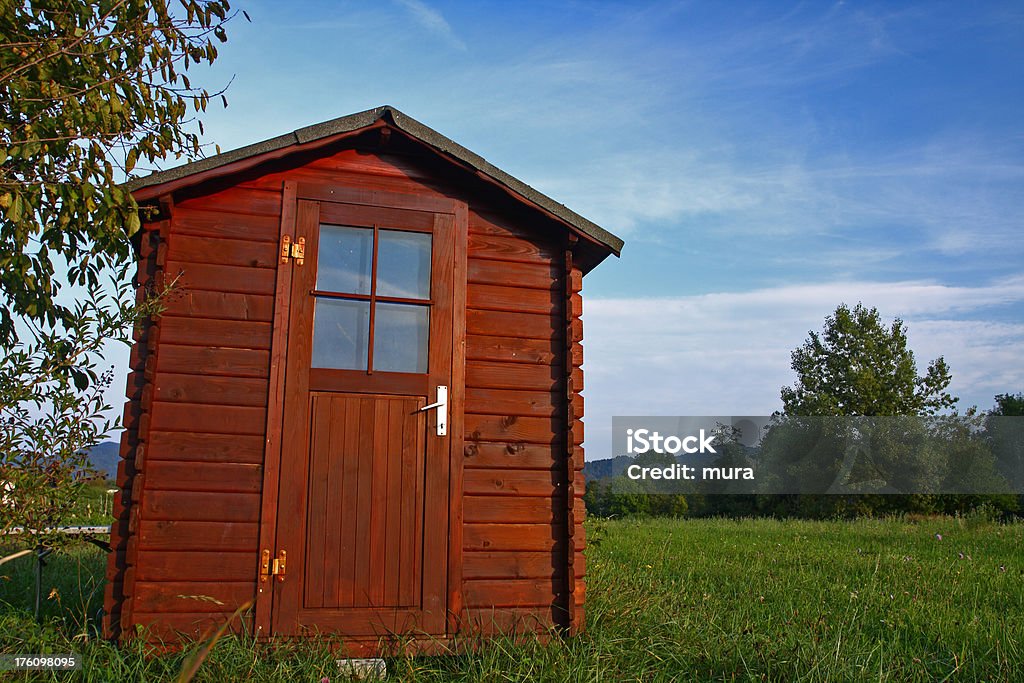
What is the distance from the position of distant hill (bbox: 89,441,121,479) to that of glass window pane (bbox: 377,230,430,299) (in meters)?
2.05

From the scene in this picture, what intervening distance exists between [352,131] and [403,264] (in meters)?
1.01

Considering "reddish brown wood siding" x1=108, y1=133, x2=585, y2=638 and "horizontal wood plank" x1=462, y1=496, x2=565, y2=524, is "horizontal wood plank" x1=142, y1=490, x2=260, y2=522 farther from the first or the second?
"horizontal wood plank" x1=462, y1=496, x2=565, y2=524

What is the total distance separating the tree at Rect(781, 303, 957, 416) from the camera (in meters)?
33.5

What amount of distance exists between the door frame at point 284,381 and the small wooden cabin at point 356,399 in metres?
0.01

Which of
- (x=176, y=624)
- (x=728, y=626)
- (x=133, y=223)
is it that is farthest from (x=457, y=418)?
(x=728, y=626)

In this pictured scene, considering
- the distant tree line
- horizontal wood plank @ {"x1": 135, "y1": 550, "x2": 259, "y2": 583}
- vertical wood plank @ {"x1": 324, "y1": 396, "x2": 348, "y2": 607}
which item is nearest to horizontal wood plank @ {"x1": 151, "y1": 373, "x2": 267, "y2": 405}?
vertical wood plank @ {"x1": 324, "y1": 396, "x2": 348, "y2": 607}

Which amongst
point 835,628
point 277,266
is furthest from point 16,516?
point 835,628

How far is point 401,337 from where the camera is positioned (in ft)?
19.1

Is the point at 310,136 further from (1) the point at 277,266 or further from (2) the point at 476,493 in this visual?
(2) the point at 476,493

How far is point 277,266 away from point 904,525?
1465 centimetres

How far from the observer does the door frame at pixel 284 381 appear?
→ 5.39 metres

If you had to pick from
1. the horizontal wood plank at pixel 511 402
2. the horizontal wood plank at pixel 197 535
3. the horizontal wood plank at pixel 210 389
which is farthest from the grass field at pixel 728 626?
the horizontal wood plank at pixel 511 402

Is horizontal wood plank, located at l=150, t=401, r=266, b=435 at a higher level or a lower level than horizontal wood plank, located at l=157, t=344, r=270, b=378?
lower

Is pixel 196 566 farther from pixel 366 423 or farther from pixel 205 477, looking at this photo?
pixel 366 423
